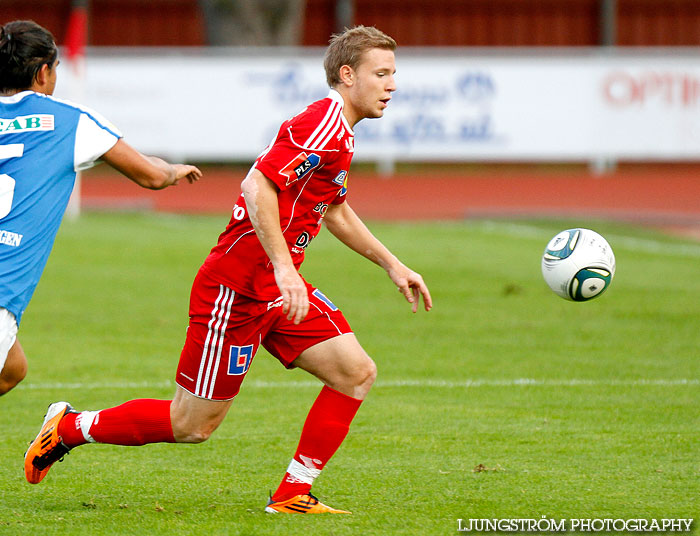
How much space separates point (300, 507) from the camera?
5.04 m

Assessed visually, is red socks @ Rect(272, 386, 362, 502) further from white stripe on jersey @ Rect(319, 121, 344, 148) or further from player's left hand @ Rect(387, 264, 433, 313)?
white stripe on jersey @ Rect(319, 121, 344, 148)

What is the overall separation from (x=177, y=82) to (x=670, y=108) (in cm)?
926

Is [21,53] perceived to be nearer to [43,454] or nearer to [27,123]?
[27,123]

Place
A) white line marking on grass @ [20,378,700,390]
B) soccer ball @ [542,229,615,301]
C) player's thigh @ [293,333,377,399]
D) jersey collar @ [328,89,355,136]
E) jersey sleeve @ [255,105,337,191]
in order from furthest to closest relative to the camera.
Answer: white line marking on grass @ [20,378,700,390] < soccer ball @ [542,229,615,301] < player's thigh @ [293,333,377,399] < jersey collar @ [328,89,355,136] < jersey sleeve @ [255,105,337,191]

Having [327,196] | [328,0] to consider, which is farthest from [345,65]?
[328,0]

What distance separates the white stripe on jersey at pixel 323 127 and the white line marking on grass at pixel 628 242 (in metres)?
11.2

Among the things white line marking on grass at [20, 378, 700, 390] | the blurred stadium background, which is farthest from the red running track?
white line marking on grass at [20, 378, 700, 390]

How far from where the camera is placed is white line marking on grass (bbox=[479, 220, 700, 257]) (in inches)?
621

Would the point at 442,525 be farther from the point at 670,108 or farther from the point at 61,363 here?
the point at 670,108

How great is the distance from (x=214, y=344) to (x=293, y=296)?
0.56 m

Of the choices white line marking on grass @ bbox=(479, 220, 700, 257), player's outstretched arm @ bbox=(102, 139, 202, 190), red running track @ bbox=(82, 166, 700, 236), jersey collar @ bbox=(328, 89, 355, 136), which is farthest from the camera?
red running track @ bbox=(82, 166, 700, 236)

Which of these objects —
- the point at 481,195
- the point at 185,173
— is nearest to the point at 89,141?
the point at 185,173

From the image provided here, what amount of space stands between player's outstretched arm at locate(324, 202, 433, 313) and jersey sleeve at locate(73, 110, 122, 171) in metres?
1.27

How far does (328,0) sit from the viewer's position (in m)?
29.7
